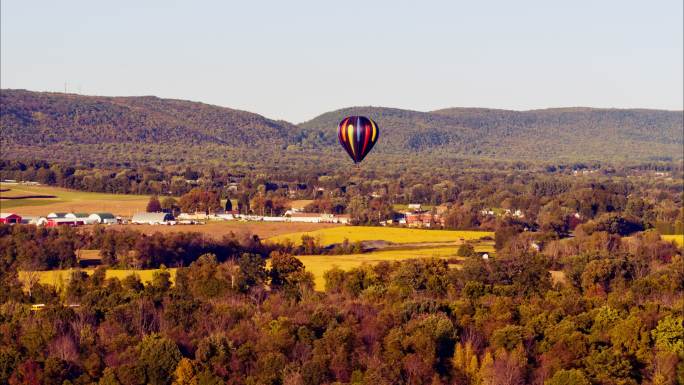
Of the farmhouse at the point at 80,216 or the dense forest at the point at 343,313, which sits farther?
the farmhouse at the point at 80,216

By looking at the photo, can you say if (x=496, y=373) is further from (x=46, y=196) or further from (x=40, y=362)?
(x=46, y=196)

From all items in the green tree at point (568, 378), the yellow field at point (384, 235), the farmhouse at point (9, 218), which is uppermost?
the farmhouse at point (9, 218)

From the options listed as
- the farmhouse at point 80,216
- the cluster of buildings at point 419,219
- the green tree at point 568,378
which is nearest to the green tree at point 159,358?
the green tree at point 568,378

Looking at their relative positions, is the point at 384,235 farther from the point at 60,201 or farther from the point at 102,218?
the point at 60,201

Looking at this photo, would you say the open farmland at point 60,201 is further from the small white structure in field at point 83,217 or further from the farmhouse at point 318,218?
the farmhouse at point 318,218

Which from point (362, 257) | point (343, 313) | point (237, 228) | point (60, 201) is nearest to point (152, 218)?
point (237, 228)

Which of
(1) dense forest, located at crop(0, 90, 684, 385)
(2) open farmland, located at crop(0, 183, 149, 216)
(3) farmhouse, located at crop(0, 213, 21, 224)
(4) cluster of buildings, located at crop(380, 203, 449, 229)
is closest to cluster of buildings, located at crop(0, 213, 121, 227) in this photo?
(3) farmhouse, located at crop(0, 213, 21, 224)
